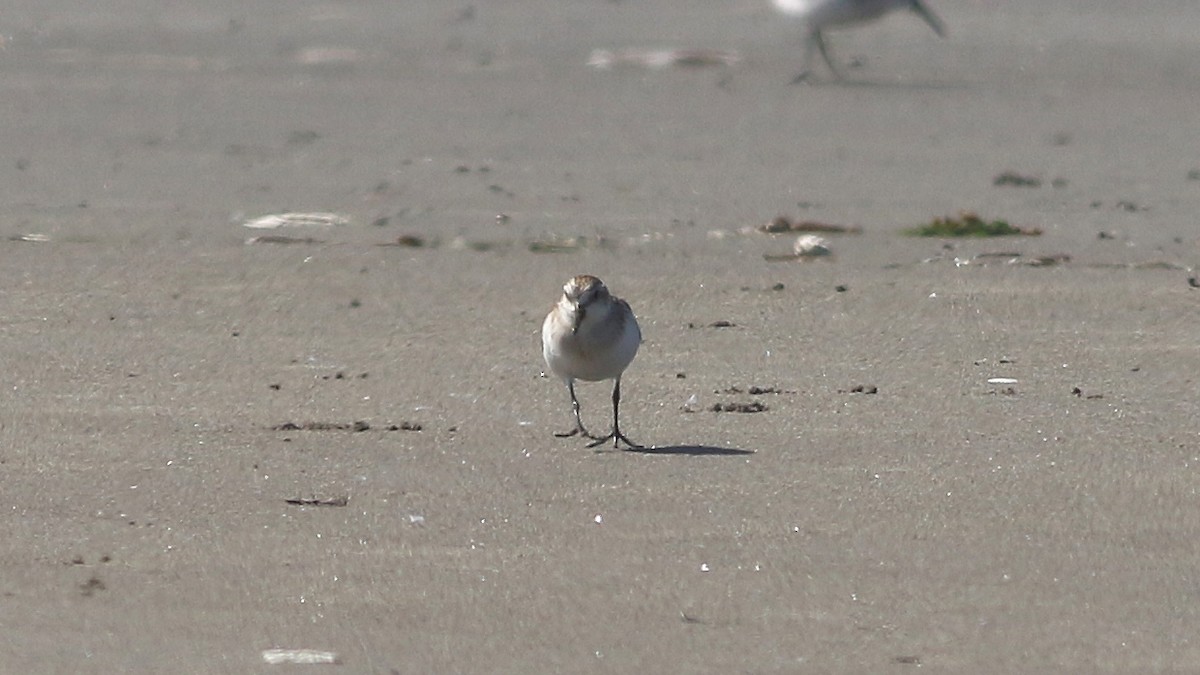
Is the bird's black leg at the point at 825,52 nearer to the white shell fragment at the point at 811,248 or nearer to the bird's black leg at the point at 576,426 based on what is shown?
the white shell fragment at the point at 811,248

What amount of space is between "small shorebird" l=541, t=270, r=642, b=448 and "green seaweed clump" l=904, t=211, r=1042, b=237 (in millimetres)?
3671

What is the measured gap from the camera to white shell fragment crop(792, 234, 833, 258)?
998 centimetres

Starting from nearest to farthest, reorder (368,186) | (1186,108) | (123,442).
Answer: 1. (123,442)
2. (368,186)
3. (1186,108)

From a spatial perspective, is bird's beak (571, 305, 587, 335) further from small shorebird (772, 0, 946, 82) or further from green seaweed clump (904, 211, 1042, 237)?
small shorebird (772, 0, 946, 82)

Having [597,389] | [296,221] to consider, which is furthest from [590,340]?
[296,221]

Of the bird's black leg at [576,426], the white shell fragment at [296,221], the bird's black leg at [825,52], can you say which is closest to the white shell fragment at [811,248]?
the white shell fragment at [296,221]

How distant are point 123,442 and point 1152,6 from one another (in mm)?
17363

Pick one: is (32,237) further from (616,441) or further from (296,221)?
(616,441)

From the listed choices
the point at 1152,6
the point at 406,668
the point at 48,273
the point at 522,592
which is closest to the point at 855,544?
the point at 522,592

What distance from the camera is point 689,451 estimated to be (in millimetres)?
6770

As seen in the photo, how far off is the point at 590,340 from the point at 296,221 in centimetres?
417

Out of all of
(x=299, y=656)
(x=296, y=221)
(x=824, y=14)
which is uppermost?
(x=299, y=656)

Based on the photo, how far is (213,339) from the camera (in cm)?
835

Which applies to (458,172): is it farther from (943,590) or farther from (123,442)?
(943,590)
